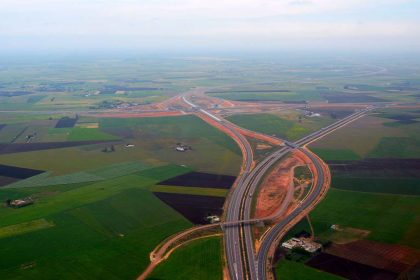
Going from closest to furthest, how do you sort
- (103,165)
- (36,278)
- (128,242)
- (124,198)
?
(36,278)
(128,242)
(124,198)
(103,165)

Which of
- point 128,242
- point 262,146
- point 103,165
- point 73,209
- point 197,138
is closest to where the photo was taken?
point 128,242

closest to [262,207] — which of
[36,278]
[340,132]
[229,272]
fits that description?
[229,272]

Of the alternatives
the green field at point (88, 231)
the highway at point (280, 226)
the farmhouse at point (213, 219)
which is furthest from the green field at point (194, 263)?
the farmhouse at point (213, 219)

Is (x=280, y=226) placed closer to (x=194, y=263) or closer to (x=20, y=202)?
(x=194, y=263)

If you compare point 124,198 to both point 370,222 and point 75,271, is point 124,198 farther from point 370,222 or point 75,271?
point 370,222

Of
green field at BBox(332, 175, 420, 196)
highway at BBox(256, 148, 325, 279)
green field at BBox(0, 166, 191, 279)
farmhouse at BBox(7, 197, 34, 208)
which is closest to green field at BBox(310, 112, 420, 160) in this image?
highway at BBox(256, 148, 325, 279)

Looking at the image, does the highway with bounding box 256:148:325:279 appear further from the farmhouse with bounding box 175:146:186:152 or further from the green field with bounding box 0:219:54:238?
the farmhouse with bounding box 175:146:186:152
